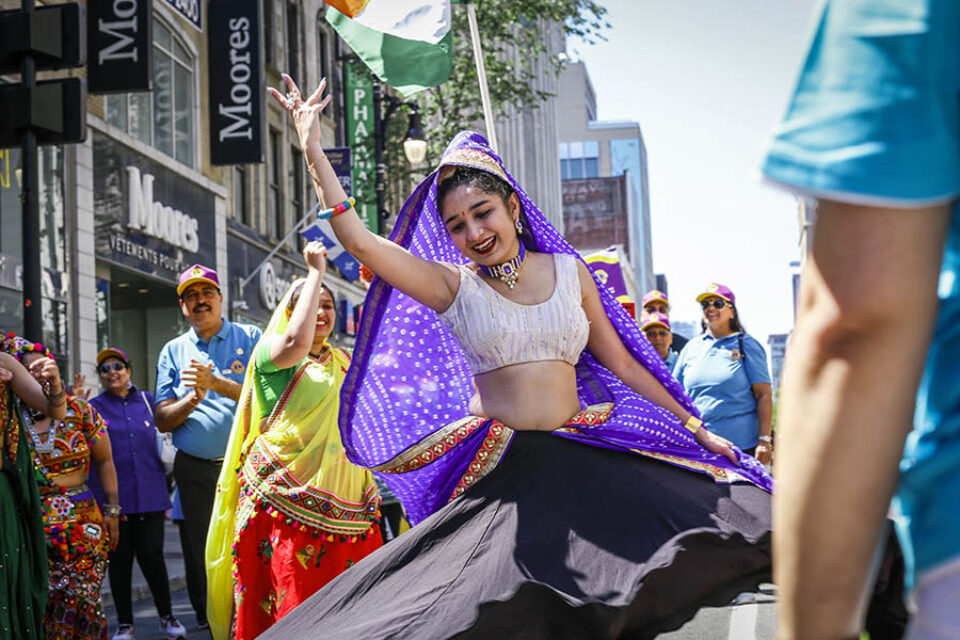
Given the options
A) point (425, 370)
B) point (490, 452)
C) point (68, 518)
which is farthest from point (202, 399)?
point (490, 452)

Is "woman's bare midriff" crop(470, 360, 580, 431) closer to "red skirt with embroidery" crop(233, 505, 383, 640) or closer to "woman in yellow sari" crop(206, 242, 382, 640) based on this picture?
"woman in yellow sari" crop(206, 242, 382, 640)

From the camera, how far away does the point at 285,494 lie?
5555 mm

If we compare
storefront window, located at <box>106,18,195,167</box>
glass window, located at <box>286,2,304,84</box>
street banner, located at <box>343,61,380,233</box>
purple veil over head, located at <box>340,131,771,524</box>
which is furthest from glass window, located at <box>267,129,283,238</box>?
purple veil over head, located at <box>340,131,771,524</box>

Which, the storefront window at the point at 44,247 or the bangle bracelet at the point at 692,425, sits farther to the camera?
the storefront window at the point at 44,247

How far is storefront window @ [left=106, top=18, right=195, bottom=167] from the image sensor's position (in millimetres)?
17359

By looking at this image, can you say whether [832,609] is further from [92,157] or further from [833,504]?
[92,157]

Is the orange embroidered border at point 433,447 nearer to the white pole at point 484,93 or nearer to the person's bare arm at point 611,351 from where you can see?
the person's bare arm at point 611,351

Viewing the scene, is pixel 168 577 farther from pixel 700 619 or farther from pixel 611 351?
pixel 611 351

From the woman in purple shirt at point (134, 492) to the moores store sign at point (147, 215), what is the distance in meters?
7.52

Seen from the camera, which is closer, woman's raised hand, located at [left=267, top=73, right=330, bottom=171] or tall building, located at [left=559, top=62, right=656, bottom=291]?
woman's raised hand, located at [left=267, top=73, right=330, bottom=171]

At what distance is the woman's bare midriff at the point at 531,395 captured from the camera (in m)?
3.76

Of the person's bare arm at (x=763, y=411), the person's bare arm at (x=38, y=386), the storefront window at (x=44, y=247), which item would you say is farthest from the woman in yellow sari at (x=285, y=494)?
the storefront window at (x=44, y=247)

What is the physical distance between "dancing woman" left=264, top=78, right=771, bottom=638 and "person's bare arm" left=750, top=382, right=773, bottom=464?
15.2ft

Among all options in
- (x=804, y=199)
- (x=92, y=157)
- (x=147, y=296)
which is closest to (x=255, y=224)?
(x=147, y=296)
